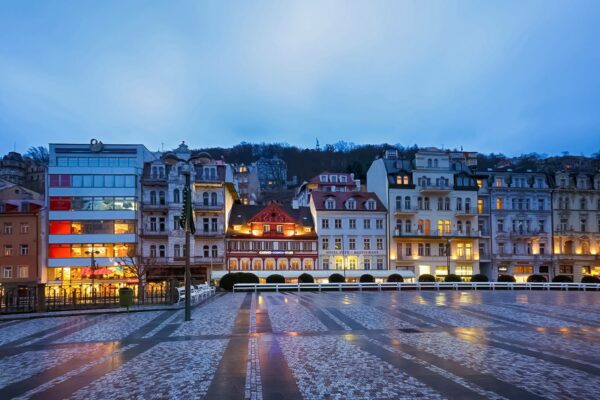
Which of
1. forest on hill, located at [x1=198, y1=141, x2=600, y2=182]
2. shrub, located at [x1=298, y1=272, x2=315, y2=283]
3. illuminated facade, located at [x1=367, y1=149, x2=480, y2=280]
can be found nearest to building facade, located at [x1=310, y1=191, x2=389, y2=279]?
illuminated facade, located at [x1=367, y1=149, x2=480, y2=280]

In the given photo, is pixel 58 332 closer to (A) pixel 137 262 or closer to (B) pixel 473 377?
(B) pixel 473 377

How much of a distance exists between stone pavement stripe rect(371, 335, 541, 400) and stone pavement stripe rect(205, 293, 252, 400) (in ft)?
13.1

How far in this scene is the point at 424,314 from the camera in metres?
23.1

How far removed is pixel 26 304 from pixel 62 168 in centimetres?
3248

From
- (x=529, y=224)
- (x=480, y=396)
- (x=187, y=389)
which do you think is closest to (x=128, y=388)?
(x=187, y=389)

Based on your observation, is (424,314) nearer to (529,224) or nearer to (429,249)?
(429,249)

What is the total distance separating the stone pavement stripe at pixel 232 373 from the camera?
9.45 meters

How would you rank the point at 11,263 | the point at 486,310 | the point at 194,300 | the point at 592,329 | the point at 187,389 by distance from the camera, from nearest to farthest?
the point at 187,389
the point at 592,329
the point at 486,310
the point at 194,300
the point at 11,263

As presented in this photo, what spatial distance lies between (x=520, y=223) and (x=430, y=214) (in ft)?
41.1

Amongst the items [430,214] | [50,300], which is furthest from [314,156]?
[50,300]

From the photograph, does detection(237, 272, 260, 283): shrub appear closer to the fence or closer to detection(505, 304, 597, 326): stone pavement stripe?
the fence

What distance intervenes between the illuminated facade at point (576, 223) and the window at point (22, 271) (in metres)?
64.8

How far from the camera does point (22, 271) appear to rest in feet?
173

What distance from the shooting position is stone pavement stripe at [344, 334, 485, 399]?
932 cm
